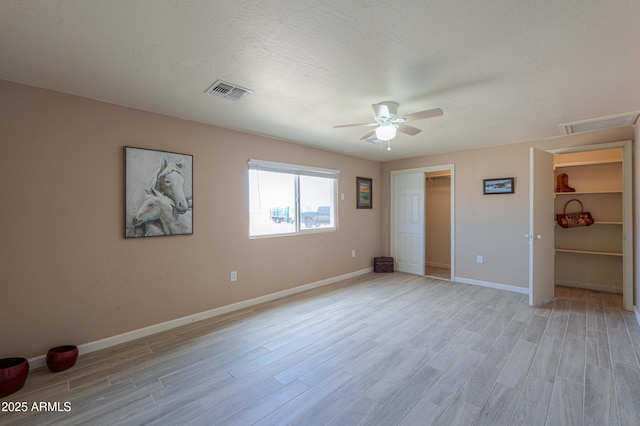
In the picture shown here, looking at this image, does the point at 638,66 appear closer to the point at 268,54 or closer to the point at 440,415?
the point at 268,54

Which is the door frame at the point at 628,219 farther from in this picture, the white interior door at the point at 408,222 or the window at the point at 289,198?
the window at the point at 289,198

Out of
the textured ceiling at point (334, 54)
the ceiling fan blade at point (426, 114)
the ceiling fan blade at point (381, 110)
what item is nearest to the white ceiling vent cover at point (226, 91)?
the textured ceiling at point (334, 54)

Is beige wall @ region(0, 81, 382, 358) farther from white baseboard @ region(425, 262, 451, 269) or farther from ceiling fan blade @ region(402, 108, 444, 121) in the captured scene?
white baseboard @ region(425, 262, 451, 269)

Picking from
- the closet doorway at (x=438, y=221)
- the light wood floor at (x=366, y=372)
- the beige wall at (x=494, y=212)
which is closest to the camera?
the light wood floor at (x=366, y=372)

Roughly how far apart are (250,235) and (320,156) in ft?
6.06

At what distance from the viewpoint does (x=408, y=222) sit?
5.69 metres

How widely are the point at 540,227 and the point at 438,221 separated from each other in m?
2.68

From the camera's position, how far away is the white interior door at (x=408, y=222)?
5496mm

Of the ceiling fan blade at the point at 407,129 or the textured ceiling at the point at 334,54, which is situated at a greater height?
the textured ceiling at the point at 334,54

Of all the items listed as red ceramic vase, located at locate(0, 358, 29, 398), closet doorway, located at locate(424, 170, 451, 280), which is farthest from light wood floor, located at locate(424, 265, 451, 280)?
red ceramic vase, located at locate(0, 358, 29, 398)

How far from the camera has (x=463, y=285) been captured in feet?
15.6

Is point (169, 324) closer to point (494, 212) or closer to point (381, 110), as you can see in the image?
point (381, 110)

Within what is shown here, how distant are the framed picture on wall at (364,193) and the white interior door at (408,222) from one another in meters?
0.56

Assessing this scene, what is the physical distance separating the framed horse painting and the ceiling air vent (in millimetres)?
4566
